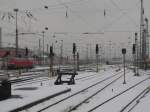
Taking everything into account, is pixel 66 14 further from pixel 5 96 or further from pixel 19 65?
pixel 19 65

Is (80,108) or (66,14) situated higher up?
(66,14)

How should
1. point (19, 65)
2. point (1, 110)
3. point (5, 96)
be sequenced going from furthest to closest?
point (19, 65), point (5, 96), point (1, 110)

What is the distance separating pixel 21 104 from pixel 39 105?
105 cm

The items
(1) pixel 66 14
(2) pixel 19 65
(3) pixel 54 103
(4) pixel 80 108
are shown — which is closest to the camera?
(4) pixel 80 108

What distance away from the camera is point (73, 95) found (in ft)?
72.4

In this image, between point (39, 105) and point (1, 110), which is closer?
point (1, 110)

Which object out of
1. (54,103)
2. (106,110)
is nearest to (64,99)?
(54,103)

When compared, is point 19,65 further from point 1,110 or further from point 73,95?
point 1,110

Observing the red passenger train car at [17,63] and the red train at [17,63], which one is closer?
the red train at [17,63]

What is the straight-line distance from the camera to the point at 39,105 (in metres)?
17.3

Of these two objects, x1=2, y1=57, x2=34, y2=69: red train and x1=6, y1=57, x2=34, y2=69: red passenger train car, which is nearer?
x1=2, y1=57, x2=34, y2=69: red train

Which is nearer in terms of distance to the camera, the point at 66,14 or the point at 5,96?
the point at 5,96

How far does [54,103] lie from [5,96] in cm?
301

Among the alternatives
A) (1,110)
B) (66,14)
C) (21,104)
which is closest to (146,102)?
(21,104)
